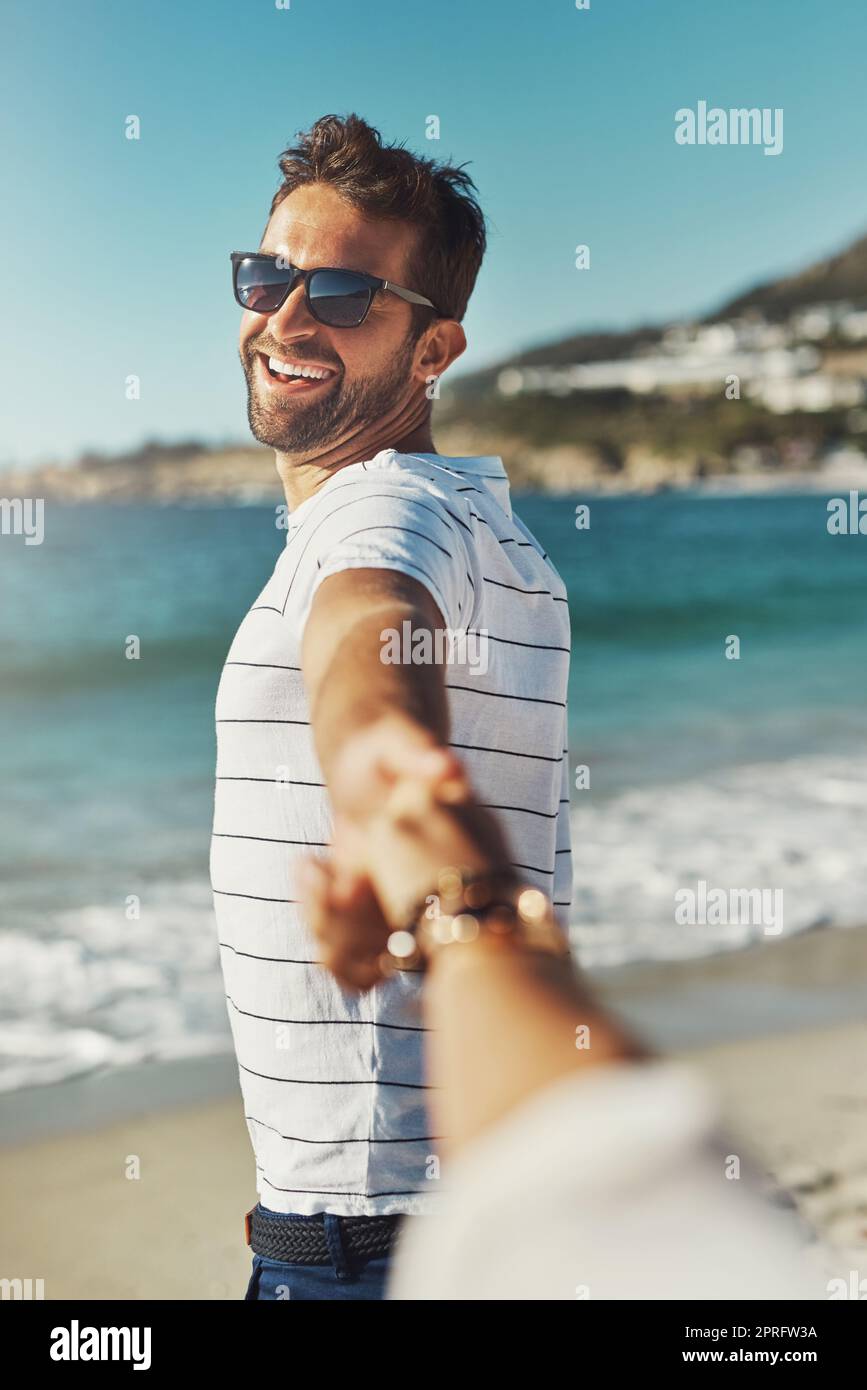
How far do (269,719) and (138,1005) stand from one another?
13.1 ft

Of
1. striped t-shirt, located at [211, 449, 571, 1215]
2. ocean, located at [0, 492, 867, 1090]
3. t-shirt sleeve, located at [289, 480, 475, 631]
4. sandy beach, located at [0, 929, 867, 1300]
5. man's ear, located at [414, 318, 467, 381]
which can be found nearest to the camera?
t-shirt sleeve, located at [289, 480, 475, 631]

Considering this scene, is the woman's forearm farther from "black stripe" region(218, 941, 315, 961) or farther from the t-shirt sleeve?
"black stripe" region(218, 941, 315, 961)

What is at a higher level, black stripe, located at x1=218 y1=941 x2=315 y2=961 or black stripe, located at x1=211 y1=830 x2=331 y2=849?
black stripe, located at x1=211 y1=830 x2=331 y2=849

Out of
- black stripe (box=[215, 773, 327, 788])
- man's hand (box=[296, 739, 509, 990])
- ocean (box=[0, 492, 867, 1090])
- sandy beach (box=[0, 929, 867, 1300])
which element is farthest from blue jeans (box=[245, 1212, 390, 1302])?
ocean (box=[0, 492, 867, 1090])

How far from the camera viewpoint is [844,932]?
18.9 feet

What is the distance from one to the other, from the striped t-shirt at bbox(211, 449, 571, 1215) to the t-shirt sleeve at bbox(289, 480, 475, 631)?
23mm

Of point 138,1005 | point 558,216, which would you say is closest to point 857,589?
point 558,216

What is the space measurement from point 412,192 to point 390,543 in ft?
2.76

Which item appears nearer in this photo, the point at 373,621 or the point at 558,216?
the point at 373,621

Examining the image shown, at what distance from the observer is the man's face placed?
64.1 inches

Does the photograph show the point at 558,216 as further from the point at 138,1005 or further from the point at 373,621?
the point at 373,621

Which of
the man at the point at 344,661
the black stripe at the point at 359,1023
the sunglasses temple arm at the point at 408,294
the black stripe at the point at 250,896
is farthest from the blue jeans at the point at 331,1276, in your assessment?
the sunglasses temple arm at the point at 408,294

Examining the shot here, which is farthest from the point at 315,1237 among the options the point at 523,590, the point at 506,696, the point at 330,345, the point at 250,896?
the point at 330,345

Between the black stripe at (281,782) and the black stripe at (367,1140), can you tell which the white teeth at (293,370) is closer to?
the black stripe at (281,782)
